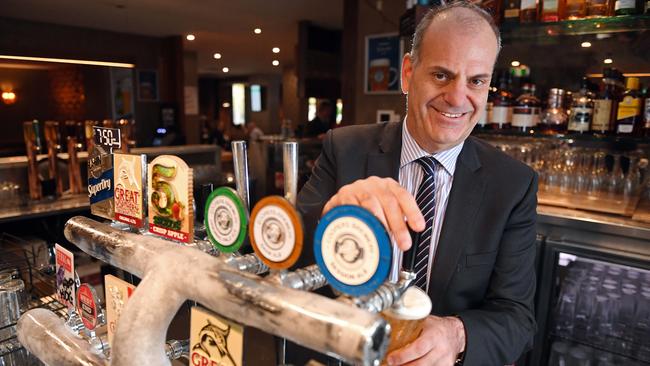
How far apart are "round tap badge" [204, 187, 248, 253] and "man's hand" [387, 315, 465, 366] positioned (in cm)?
25

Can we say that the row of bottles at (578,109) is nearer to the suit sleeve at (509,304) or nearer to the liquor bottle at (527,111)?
the liquor bottle at (527,111)

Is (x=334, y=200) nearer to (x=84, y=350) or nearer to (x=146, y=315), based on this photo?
(x=146, y=315)

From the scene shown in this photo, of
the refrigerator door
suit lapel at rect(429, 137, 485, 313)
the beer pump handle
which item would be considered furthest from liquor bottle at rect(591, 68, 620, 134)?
the beer pump handle

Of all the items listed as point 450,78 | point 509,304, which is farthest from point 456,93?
point 509,304

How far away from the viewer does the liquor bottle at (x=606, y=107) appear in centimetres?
237

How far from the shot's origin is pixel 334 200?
1.89ft

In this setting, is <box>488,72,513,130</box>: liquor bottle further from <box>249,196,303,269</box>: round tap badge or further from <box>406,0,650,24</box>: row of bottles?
<box>249,196,303,269</box>: round tap badge

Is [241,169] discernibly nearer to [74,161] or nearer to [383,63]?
[74,161]

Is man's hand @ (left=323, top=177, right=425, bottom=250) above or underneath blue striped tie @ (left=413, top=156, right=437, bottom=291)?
above

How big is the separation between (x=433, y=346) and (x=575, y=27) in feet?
7.64

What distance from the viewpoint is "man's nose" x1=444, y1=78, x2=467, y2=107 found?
1.09 m

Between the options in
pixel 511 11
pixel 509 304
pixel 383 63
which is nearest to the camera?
pixel 509 304

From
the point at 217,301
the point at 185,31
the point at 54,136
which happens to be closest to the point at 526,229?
the point at 217,301

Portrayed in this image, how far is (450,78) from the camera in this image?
111cm
